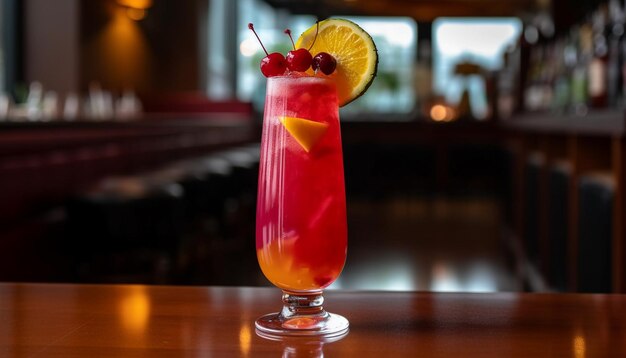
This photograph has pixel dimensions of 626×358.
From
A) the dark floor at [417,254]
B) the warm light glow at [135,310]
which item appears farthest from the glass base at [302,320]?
the dark floor at [417,254]

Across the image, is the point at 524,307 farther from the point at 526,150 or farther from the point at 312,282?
the point at 526,150

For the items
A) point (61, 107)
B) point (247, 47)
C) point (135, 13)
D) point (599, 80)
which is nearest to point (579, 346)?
point (599, 80)

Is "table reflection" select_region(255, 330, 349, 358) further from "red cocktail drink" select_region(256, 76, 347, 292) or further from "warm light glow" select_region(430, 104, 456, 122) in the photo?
"warm light glow" select_region(430, 104, 456, 122)

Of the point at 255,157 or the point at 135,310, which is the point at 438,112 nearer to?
the point at 255,157

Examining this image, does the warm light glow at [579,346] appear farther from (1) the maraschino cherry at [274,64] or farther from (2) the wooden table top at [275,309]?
(1) the maraschino cherry at [274,64]

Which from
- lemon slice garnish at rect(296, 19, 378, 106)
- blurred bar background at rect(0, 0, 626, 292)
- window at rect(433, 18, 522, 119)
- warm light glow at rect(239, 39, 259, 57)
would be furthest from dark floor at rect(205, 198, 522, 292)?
window at rect(433, 18, 522, 119)

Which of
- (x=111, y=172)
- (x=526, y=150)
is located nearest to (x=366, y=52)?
(x=111, y=172)

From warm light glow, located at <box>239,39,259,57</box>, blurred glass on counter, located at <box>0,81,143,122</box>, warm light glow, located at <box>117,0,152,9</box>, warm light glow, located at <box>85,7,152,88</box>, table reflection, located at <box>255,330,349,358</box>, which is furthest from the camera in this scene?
warm light glow, located at <box>239,39,259,57</box>

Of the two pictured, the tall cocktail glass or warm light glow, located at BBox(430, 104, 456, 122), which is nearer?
the tall cocktail glass
